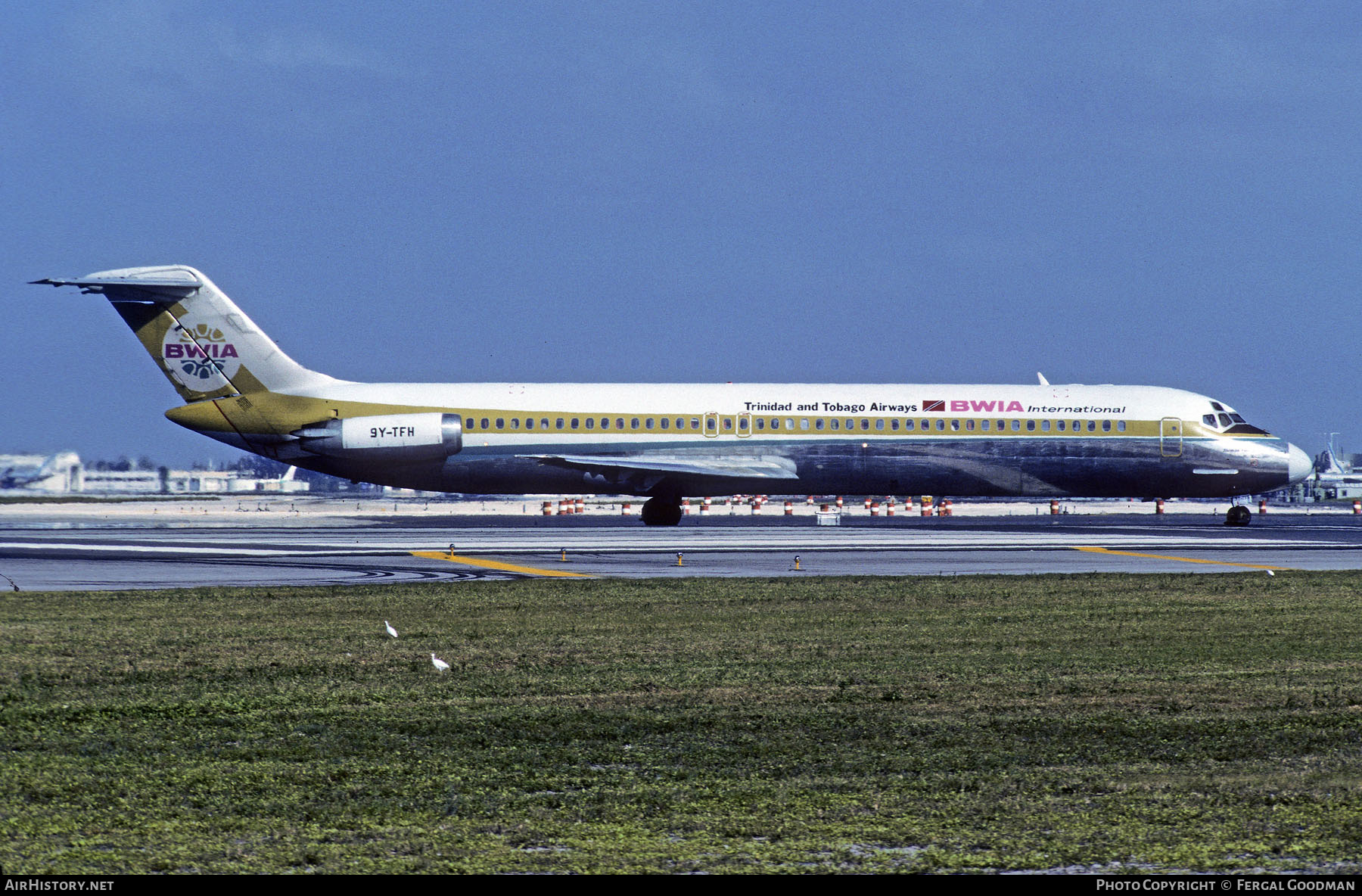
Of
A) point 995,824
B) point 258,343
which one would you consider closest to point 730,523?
point 258,343

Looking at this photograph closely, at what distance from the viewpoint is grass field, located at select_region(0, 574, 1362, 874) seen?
258 inches

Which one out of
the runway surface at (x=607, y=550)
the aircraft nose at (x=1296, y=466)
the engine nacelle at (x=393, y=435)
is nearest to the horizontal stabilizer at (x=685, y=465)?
the runway surface at (x=607, y=550)

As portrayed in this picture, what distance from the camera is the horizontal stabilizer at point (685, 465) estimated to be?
3944 centimetres

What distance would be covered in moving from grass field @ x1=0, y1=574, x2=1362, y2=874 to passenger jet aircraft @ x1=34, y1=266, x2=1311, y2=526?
876 inches

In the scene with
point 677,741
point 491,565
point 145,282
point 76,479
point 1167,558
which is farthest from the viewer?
point 76,479

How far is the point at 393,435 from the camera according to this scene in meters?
39.4

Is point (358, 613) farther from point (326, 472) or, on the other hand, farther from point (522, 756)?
point (326, 472)

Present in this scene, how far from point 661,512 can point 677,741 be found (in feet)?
107

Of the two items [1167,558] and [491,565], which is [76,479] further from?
[1167,558]

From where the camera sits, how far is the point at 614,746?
29.9 feet

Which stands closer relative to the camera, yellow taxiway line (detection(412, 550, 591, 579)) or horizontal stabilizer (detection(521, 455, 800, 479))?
yellow taxiway line (detection(412, 550, 591, 579))

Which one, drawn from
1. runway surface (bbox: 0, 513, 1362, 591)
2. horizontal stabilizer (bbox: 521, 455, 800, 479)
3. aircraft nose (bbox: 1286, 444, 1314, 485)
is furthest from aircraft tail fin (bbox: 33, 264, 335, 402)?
aircraft nose (bbox: 1286, 444, 1314, 485)

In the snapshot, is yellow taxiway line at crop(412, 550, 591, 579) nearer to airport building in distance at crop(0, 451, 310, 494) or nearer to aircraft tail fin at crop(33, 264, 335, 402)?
aircraft tail fin at crop(33, 264, 335, 402)

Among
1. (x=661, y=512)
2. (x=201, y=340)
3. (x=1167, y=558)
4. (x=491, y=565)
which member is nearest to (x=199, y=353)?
(x=201, y=340)
